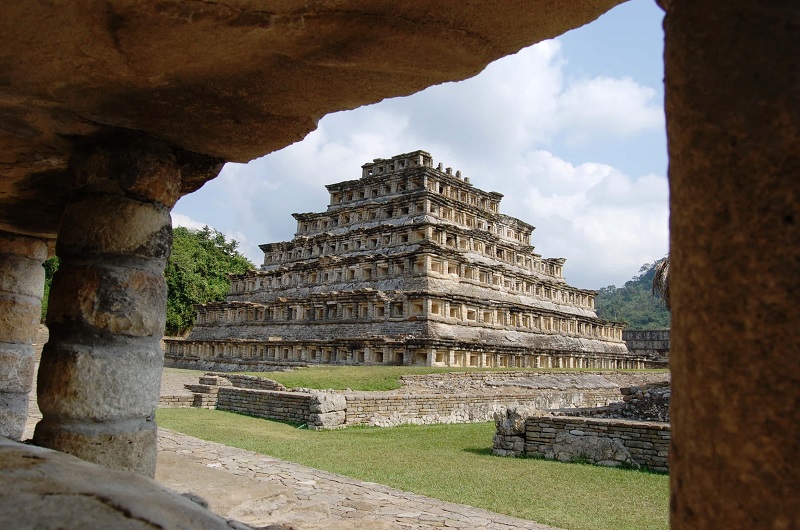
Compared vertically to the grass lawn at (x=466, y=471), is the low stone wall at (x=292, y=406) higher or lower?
higher

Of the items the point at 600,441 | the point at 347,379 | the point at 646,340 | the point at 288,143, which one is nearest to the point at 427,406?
the point at 347,379

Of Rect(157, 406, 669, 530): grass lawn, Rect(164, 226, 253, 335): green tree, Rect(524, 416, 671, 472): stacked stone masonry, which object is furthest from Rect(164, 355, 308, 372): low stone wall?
Rect(524, 416, 671, 472): stacked stone masonry

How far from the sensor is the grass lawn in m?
6.75

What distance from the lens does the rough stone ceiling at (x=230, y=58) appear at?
214cm

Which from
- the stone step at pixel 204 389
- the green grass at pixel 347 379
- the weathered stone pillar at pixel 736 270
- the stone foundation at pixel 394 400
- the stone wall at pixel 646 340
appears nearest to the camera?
the weathered stone pillar at pixel 736 270

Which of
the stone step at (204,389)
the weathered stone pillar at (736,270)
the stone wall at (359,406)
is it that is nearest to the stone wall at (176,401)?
the stone step at (204,389)

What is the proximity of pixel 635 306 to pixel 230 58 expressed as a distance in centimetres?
10604

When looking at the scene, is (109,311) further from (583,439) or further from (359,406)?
(359,406)

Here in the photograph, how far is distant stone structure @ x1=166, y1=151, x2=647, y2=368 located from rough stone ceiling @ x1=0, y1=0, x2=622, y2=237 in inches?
973

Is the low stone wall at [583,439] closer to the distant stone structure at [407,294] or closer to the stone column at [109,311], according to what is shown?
the stone column at [109,311]

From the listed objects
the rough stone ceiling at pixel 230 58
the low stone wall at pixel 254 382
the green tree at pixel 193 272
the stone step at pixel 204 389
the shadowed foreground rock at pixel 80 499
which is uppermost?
the green tree at pixel 193 272

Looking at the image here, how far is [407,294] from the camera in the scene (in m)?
31.1

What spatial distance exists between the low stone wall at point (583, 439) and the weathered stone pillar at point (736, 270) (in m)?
8.87

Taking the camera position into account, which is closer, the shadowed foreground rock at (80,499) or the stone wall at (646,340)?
the shadowed foreground rock at (80,499)
